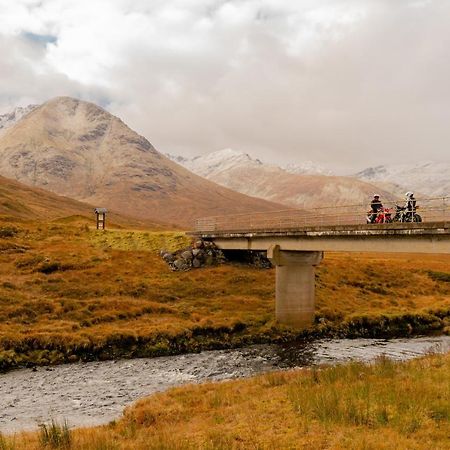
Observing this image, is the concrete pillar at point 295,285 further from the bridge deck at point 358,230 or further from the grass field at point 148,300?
the bridge deck at point 358,230

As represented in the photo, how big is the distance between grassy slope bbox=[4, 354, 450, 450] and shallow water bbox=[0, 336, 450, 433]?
388 cm

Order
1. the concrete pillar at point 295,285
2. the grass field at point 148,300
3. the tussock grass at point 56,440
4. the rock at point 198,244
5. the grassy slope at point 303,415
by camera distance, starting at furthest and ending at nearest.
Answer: the rock at point 198,244
the concrete pillar at point 295,285
the grass field at point 148,300
the tussock grass at point 56,440
the grassy slope at point 303,415

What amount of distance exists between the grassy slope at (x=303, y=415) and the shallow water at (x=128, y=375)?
Answer: 3878 millimetres

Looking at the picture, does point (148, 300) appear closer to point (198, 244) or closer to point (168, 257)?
point (168, 257)

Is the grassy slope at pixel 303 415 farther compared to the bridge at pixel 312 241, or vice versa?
the bridge at pixel 312 241

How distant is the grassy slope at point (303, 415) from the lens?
39.3ft

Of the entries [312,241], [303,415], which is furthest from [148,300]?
[303,415]

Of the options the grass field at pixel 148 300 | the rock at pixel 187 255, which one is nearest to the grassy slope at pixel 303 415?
the grass field at pixel 148 300

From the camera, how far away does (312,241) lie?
35.6 m

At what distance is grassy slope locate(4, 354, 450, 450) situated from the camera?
39.3 feet

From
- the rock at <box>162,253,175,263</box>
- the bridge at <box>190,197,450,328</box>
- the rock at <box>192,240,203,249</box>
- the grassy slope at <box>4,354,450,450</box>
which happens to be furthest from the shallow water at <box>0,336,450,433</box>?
the rock at <box>162,253,175,263</box>

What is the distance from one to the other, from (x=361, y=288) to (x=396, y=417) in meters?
43.1

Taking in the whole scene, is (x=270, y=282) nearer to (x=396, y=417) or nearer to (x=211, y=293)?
(x=211, y=293)

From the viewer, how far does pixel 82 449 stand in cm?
1221
